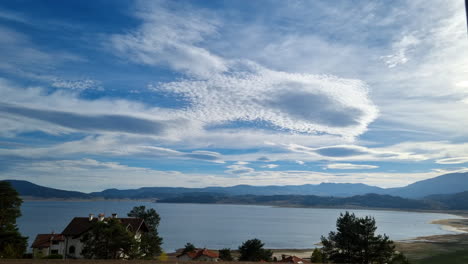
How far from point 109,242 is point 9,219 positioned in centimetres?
1382

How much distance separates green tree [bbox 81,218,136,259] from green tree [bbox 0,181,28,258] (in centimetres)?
851

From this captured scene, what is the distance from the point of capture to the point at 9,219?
39312 mm

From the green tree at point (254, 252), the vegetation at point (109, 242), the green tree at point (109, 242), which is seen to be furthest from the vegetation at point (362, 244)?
the green tree at point (109, 242)

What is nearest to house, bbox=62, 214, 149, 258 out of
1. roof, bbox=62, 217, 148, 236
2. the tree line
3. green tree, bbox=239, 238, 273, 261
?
roof, bbox=62, 217, 148, 236

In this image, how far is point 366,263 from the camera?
40.4 m

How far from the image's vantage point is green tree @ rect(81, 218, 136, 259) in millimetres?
35594

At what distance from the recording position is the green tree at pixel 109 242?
3559 centimetres

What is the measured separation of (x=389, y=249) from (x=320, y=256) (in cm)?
1966

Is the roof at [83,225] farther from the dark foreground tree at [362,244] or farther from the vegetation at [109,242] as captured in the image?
the dark foreground tree at [362,244]

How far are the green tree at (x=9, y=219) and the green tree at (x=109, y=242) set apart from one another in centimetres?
851

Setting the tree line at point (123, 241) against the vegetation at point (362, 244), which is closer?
the tree line at point (123, 241)

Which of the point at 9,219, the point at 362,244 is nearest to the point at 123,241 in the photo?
the point at 9,219

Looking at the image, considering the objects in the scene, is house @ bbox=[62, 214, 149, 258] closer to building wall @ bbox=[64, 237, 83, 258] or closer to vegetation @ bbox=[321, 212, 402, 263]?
building wall @ bbox=[64, 237, 83, 258]

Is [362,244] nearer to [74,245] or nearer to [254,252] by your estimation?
[254,252]
